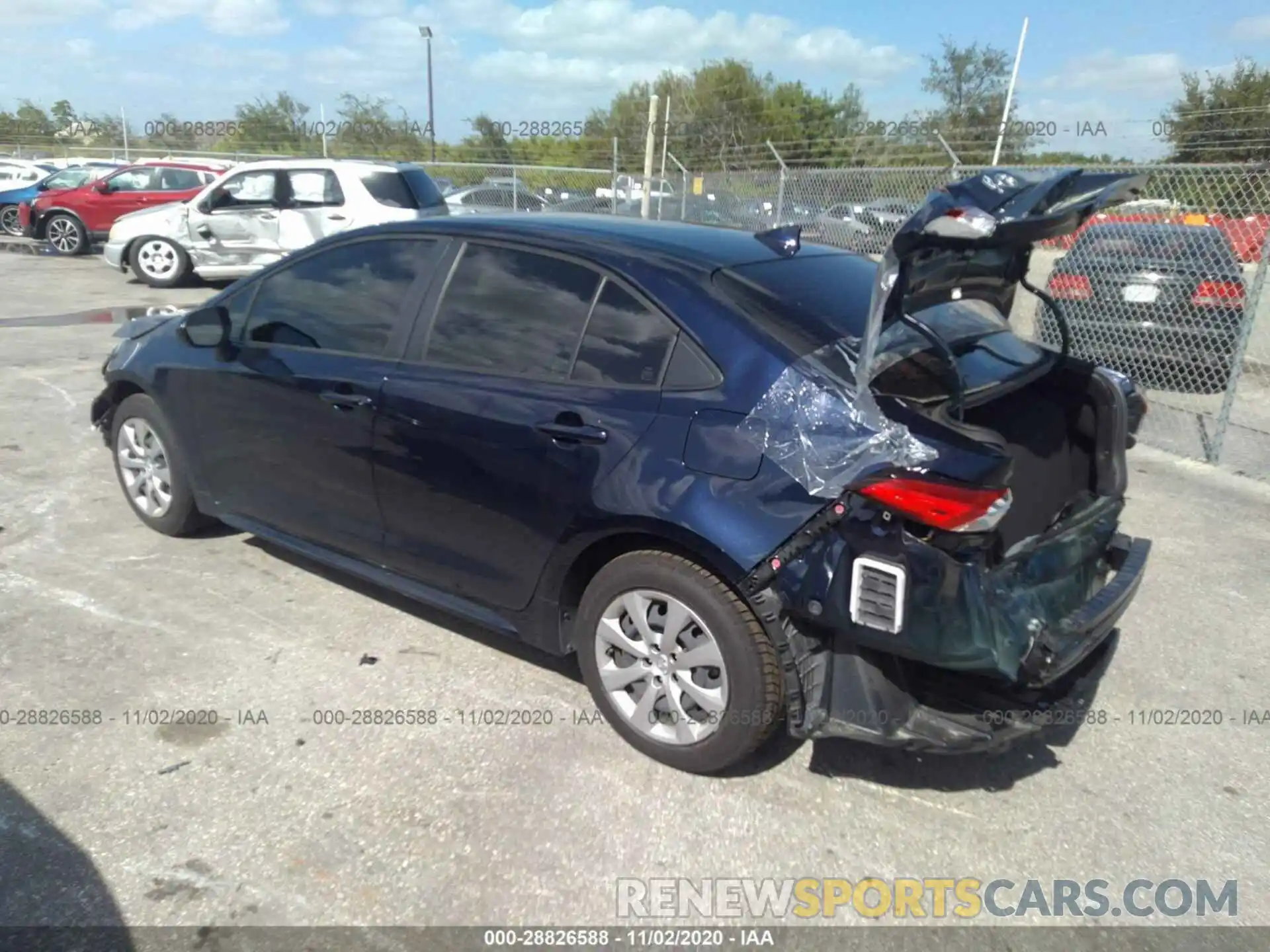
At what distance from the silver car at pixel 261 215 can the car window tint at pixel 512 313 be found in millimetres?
8300

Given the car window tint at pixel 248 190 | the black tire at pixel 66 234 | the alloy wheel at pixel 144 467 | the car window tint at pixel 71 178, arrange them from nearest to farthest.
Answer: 1. the alloy wheel at pixel 144 467
2. the car window tint at pixel 248 190
3. the black tire at pixel 66 234
4. the car window tint at pixel 71 178

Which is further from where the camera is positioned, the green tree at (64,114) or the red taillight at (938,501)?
the green tree at (64,114)

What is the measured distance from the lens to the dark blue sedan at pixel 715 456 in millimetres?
2629

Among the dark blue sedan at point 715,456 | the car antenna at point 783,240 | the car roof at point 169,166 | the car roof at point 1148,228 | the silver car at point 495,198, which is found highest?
the car roof at point 169,166

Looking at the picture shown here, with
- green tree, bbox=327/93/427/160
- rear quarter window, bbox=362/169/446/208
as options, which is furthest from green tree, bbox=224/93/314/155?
rear quarter window, bbox=362/169/446/208

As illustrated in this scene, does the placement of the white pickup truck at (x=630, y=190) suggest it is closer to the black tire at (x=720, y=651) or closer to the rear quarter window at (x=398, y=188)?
the rear quarter window at (x=398, y=188)

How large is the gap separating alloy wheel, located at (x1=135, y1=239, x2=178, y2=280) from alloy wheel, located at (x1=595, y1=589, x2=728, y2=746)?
491 inches

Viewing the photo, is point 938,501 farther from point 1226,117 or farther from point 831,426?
point 1226,117

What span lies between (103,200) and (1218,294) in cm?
1697

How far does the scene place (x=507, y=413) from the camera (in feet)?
10.7

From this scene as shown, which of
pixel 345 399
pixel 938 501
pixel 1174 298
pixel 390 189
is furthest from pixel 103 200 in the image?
pixel 938 501

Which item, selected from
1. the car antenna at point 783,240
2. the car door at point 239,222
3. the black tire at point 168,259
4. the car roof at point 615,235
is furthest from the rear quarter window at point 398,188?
the car antenna at point 783,240

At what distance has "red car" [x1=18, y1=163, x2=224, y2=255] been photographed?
53.8ft

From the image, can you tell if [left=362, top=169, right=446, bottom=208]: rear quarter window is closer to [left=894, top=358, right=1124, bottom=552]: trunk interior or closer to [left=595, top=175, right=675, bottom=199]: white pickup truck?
[left=595, top=175, right=675, bottom=199]: white pickup truck
